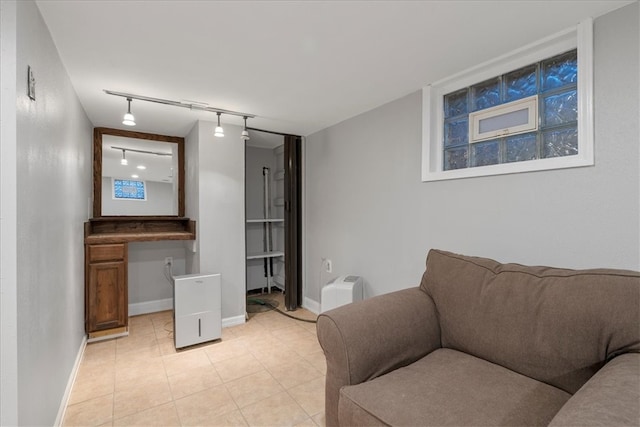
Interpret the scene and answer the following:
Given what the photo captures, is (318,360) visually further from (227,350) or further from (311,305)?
(311,305)

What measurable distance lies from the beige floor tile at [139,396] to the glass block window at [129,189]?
2055 mm

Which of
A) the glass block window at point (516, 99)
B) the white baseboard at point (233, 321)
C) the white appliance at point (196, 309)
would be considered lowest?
the white baseboard at point (233, 321)

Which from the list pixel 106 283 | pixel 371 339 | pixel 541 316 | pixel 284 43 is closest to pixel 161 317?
pixel 106 283

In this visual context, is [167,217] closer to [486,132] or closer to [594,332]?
[486,132]

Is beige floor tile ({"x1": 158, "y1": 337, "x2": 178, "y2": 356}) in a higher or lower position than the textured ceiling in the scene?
lower

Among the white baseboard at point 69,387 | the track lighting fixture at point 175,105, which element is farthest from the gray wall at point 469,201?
the white baseboard at point 69,387

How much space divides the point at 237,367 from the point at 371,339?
1.52 meters

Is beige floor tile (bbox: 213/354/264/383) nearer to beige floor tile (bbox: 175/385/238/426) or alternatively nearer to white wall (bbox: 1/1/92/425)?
beige floor tile (bbox: 175/385/238/426)

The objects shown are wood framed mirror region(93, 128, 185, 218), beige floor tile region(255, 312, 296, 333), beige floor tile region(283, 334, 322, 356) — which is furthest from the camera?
wood framed mirror region(93, 128, 185, 218)

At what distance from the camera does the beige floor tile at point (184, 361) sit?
2.35 metres

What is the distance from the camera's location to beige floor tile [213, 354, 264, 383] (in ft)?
7.32

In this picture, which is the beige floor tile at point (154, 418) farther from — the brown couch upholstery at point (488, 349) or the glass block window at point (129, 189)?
the glass block window at point (129, 189)

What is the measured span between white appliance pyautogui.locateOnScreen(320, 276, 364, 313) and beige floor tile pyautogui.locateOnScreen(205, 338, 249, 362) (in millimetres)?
806

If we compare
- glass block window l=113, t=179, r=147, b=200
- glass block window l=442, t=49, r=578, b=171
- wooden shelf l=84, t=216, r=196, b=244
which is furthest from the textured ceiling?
wooden shelf l=84, t=216, r=196, b=244
